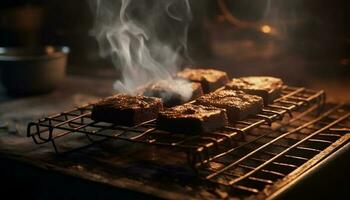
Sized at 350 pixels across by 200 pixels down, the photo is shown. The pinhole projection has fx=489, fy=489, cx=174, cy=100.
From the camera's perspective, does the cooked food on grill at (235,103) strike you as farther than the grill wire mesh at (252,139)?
Yes

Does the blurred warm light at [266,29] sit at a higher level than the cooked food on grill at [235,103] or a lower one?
higher

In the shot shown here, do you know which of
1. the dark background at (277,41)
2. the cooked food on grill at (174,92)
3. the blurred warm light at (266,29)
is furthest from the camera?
the blurred warm light at (266,29)

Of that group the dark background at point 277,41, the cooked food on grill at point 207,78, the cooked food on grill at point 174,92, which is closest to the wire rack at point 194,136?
the cooked food on grill at point 174,92

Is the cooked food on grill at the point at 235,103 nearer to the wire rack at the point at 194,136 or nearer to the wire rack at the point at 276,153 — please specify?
the wire rack at the point at 194,136

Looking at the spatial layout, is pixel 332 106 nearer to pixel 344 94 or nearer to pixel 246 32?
pixel 344 94

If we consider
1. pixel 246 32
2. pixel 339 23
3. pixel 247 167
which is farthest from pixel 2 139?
pixel 339 23

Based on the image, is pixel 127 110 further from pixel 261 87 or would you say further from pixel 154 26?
pixel 154 26

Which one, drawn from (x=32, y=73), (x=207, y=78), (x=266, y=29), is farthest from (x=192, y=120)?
(x=266, y=29)

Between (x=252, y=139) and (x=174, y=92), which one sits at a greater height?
(x=174, y=92)
